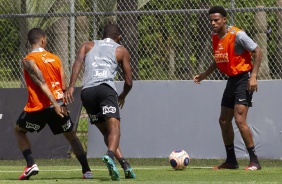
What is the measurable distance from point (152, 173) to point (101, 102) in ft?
5.66

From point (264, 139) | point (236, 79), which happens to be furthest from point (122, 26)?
point (236, 79)

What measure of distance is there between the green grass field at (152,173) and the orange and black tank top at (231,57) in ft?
4.37

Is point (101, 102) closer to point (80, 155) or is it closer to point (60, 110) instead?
point (60, 110)

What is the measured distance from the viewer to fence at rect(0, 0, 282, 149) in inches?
650

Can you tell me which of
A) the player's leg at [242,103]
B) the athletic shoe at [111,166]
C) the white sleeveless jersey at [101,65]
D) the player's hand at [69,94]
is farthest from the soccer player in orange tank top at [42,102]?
the player's leg at [242,103]

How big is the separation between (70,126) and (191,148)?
14.7 feet

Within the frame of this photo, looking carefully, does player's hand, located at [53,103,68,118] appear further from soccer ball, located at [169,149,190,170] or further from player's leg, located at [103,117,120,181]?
soccer ball, located at [169,149,190,170]

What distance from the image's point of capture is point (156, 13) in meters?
16.0

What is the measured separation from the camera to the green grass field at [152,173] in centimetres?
1091

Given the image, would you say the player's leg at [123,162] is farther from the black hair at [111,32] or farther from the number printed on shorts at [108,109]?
the black hair at [111,32]

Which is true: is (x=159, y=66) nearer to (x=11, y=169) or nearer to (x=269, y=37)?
(x=269, y=37)

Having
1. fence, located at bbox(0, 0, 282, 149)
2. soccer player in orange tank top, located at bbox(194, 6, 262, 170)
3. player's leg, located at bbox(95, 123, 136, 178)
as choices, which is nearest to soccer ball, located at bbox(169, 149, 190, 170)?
soccer player in orange tank top, located at bbox(194, 6, 262, 170)

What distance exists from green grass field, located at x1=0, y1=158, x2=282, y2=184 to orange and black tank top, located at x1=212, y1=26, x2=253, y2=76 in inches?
52.4

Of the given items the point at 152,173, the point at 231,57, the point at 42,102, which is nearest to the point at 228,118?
the point at 231,57
